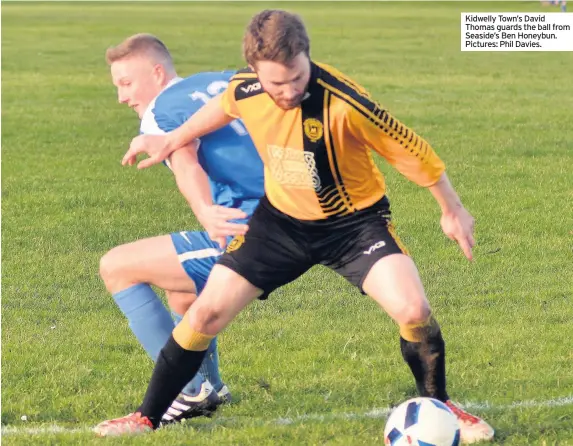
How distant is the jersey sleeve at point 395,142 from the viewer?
4.82 meters

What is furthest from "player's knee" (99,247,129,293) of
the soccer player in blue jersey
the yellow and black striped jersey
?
the yellow and black striped jersey

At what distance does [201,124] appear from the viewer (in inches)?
210

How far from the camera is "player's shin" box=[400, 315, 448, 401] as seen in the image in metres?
5.09

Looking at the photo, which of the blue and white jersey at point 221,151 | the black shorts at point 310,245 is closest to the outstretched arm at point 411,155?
the black shorts at point 310,245

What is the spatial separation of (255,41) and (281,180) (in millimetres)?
738

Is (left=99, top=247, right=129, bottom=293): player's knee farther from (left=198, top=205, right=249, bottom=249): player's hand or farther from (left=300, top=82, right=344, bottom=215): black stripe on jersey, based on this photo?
(left=300, top=82, right=344, bottom=215): black stripe on jersey

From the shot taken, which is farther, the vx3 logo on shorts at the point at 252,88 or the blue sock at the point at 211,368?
the blue sock at the point at 211,368

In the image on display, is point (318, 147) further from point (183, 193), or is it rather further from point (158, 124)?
point (158, 124)

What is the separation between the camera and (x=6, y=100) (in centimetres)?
2131

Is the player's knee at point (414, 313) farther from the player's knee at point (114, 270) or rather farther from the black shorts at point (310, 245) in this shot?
the player's knee at point (114, 270)

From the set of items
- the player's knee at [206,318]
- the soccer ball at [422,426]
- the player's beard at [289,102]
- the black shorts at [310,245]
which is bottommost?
the soccer ball at [422,426]

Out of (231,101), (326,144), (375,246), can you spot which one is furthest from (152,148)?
(375,246)

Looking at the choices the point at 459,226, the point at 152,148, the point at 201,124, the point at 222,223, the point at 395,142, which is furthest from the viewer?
the point at 152,148

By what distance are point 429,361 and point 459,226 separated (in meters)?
0.67
